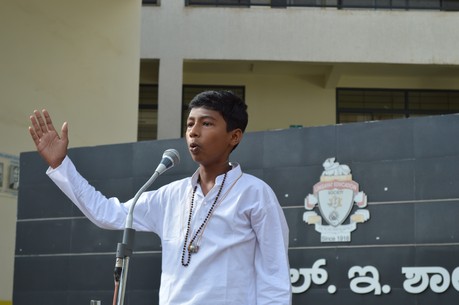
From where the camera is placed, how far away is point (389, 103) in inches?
653

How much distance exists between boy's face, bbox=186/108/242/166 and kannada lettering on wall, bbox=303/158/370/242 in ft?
15.8

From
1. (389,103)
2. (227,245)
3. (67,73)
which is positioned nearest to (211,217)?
(227,245)

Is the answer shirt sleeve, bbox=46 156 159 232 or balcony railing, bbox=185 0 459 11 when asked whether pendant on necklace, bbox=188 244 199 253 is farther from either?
balcony railing, bbox=185 0 459 11

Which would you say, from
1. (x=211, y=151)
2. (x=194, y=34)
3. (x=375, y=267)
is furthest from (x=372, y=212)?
(x=194, y=34)

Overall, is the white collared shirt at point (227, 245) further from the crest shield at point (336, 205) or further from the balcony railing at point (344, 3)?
the balcony railing at point (344, 3)

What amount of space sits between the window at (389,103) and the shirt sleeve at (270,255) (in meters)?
13.3

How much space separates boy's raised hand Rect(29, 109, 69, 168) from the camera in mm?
3588

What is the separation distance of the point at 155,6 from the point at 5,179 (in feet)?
Result: 19.7

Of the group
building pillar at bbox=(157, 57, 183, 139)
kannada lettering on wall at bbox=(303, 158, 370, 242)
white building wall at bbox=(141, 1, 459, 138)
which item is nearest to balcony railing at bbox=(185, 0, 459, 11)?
white building wall at bbox=(141, 1, 459, 138)

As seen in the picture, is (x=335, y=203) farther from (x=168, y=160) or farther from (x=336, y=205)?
(x=168, y=160)

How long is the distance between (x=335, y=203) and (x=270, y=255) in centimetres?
494

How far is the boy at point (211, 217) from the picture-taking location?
335cm

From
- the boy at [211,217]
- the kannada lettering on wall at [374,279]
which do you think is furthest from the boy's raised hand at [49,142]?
the kannada lettering on wall at [374,279]

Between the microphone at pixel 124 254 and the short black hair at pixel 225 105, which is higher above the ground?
the short black hair at pixel 225 105
